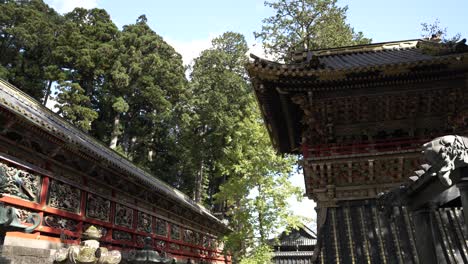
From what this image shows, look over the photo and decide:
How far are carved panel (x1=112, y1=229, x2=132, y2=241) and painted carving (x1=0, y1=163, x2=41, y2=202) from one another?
4.05 metres

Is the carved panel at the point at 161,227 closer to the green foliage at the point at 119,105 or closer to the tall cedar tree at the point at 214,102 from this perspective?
the tall cedar tree at the point at 214,102

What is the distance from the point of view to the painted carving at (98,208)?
11.5 metres

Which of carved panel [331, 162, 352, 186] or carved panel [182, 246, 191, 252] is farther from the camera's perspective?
carved panel [182, 246, 191, 252]

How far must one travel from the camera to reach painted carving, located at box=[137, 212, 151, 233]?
14883mm

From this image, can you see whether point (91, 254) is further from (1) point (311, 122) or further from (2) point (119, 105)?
(2) point (119, 105)

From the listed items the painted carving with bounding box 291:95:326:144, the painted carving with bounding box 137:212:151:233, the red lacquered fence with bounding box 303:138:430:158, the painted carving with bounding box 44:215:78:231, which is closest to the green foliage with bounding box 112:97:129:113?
the painted carving with bounding box 137:212:151:233

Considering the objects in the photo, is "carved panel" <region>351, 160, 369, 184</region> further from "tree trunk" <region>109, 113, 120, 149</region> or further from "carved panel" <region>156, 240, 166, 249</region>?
"tree trunk" <region>109, 113, 120, 149</region>

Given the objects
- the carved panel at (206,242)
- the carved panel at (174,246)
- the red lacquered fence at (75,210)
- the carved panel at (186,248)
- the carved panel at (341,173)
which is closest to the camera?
the red lacquered fence at (75,210)

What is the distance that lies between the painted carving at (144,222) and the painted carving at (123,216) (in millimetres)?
680

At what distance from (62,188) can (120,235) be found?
141 inches

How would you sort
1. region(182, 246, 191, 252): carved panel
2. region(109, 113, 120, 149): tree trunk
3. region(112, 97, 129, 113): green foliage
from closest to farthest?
region(182, 246, 191, 252): carved panel, region(112, 97, 129, 113): green foliage, region(109, 113, 120, 149): tree trunk

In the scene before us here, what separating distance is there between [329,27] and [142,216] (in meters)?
16.6

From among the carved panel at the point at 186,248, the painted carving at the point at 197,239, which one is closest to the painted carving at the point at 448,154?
the carved panel at the point at 186,248

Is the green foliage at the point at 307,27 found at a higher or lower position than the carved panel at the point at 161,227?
higher
